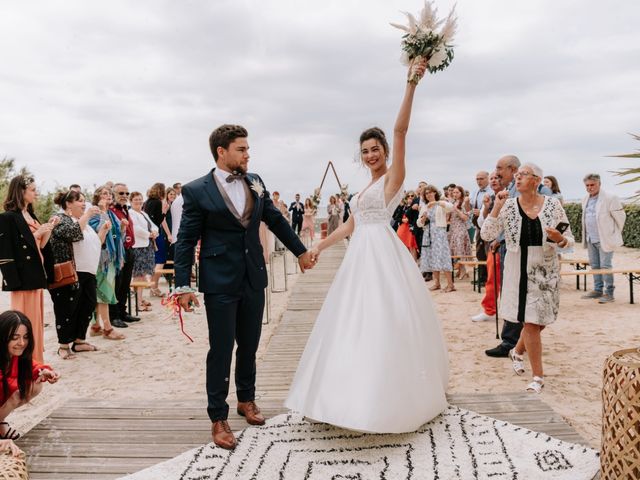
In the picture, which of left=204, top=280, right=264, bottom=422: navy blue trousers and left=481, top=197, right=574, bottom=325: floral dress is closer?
left=204, top=280, right=264, bottom=422: navy blue trousers

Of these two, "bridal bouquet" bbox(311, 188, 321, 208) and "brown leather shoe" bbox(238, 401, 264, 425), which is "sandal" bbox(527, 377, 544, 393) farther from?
"bridal bouquet" bbox(311, 188, 321, 208)

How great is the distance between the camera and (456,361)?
240 inches

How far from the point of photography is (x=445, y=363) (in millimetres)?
3896

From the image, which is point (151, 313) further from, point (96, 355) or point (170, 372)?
point (170, 372)

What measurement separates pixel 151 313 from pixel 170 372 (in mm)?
3765

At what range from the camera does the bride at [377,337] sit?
10.9 feet

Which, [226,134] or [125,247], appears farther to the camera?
[125,247]

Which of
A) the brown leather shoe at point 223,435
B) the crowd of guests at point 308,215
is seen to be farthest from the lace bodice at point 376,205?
the crowd of guests at point 308,215

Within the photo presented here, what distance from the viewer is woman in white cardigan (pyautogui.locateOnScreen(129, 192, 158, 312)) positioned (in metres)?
8.91

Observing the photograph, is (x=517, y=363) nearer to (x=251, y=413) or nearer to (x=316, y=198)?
(x=251, y=413)

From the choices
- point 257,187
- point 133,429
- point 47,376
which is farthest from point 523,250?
point 47,376

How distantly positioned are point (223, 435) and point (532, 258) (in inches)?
117

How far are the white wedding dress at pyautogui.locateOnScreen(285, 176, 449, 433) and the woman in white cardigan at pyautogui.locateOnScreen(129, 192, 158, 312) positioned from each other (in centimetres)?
605

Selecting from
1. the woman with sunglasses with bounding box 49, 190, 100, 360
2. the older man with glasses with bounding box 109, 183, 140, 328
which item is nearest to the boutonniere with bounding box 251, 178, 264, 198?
the woman with sunglasses with bounding box 49, 190, 100, 360
